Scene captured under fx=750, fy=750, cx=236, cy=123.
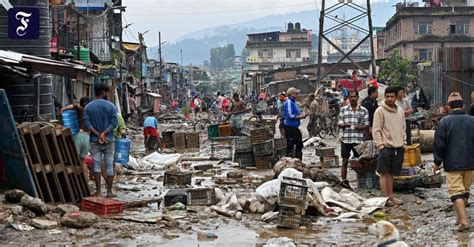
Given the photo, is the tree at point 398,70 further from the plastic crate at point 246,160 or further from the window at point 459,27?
the plastic crate at point 246,160

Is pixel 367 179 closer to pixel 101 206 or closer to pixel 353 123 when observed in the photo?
pixel 353 123

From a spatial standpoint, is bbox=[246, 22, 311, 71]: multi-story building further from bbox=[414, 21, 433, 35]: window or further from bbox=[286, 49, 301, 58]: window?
bbox=[414, 21, 433, 35]: window

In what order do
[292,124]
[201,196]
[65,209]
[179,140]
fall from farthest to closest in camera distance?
1. [179,140]
2. [292,124]
3. [201,196]
4. [65,209]

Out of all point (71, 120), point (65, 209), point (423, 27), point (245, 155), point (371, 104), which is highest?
point (423, 27)

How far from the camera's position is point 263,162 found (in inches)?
703

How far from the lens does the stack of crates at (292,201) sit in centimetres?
1002

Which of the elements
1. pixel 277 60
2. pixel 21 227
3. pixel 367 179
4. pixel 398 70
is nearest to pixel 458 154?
pixel 367 179

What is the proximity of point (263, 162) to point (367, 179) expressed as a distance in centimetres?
517

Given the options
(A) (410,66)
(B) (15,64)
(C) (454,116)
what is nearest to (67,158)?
(B) (15,64)

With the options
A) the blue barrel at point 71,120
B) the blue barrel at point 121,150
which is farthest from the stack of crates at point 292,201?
the blue barrel at point 121,150

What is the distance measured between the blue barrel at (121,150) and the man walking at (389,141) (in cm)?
607

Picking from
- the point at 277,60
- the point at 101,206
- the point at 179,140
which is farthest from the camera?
the point at 277,60

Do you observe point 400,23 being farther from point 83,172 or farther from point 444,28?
point 83,172

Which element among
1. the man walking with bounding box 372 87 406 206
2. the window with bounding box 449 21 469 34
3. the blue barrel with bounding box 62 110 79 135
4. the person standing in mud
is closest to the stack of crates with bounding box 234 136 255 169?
the person standing in mud
